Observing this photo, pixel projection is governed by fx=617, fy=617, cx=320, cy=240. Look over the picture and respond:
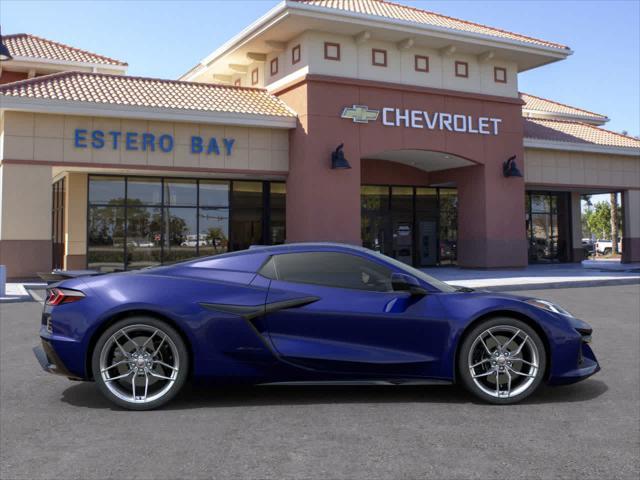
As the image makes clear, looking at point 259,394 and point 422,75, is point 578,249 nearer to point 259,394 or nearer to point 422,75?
point 422,75

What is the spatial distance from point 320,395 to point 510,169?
20341 mm

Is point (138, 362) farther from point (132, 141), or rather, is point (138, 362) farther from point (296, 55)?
point (296, 55)

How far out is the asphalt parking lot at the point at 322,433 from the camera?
3.52m

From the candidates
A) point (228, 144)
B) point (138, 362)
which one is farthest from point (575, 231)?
point (138, 362)

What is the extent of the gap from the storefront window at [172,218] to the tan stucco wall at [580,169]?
10.7 m

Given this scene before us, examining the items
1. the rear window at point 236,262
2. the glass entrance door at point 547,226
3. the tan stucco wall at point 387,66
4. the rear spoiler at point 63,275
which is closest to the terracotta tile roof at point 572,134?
the tan stucco wall at point 387,66

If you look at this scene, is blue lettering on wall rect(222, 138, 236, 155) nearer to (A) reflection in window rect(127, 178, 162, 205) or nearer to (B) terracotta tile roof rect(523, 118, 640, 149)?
(A) reflection in window rect(127, 178, 162, 205)

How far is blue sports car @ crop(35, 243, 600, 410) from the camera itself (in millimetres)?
4734

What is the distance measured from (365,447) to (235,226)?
20.1 m

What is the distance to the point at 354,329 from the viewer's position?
4.83 metres

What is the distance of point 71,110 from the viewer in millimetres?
18359

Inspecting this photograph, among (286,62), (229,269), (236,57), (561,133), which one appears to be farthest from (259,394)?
(561,133)

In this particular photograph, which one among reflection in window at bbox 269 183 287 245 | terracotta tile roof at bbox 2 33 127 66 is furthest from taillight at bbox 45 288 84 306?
terracotta tile roof at bbox 2 33 127 66

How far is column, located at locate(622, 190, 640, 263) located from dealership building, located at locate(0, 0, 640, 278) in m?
3.21
